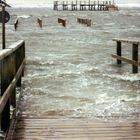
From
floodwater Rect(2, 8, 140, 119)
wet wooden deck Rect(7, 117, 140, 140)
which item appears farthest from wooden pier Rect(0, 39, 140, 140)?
floodwater Rect(2, 8, 140, 119)

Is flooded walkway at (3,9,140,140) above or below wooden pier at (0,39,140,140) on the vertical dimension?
below

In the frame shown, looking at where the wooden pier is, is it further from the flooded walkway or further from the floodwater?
the floodwater

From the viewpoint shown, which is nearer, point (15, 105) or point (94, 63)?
point (15, 105)

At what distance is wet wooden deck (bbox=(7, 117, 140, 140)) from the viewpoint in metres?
6.32

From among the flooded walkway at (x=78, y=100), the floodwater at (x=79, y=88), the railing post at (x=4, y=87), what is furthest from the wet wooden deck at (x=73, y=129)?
the floodwater at (x=79, y=88)

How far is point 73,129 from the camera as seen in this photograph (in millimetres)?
6711

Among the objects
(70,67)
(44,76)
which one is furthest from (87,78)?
(70,67)

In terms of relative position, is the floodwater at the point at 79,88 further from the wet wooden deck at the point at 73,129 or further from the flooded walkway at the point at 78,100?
the wet wooden deck at the point at 73,129

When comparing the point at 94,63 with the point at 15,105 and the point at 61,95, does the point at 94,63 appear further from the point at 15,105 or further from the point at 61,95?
the point at 15,105

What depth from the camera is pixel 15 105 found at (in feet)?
26.4

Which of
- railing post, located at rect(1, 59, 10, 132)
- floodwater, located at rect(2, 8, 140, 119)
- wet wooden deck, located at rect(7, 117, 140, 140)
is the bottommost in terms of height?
floodwater, located at rect(2, 8, 140, 119)

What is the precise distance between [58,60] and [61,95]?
6.65 metres

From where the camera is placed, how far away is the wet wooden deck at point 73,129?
632cm

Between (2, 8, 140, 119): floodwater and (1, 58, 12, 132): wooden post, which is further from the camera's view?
(2, 8, 140, 119): floodwater
